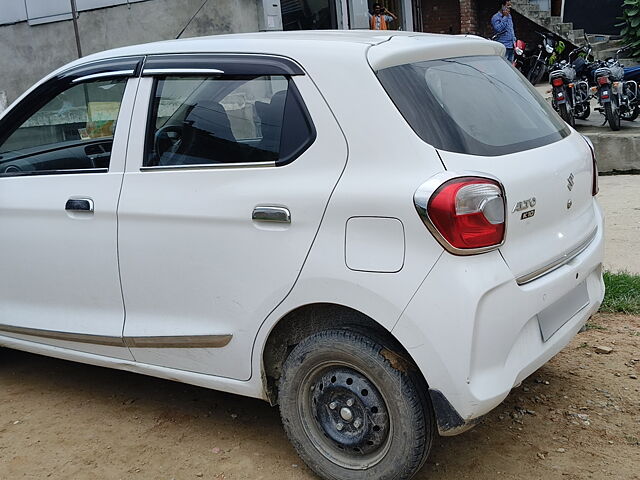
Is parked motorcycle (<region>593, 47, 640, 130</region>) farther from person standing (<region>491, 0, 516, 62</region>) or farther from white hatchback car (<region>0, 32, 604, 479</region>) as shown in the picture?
white hatchback car (<region>0, 32, 604, 479</region>)

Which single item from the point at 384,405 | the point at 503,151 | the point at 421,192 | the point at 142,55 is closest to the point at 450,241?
the point at 421,192

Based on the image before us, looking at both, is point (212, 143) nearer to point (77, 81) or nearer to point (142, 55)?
point (142, 55)

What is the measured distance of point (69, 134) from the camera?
395 centimetres

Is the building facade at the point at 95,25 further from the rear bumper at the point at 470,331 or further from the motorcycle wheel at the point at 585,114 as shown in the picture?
the rear bumper at the point at 470,331

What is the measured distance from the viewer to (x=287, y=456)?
11.1 ft

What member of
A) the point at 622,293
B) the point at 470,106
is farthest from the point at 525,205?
the point at 622,293

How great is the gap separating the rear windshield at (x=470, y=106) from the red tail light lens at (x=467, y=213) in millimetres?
191

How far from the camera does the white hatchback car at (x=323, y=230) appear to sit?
8.91 feet

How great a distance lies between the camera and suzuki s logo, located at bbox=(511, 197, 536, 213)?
2795mm

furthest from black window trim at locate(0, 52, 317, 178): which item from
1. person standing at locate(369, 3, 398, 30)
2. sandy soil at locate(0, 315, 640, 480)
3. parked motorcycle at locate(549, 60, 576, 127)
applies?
person standing at locate(369, 3, 398, 30)

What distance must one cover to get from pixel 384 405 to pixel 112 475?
4.16 feet

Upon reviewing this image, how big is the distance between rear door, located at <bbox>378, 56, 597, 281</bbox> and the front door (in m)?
1.39

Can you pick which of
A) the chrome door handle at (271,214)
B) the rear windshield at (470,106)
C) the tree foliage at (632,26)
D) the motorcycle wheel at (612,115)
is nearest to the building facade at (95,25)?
the motorcycle wheel at (612,115)

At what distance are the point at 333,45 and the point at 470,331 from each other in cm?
126
